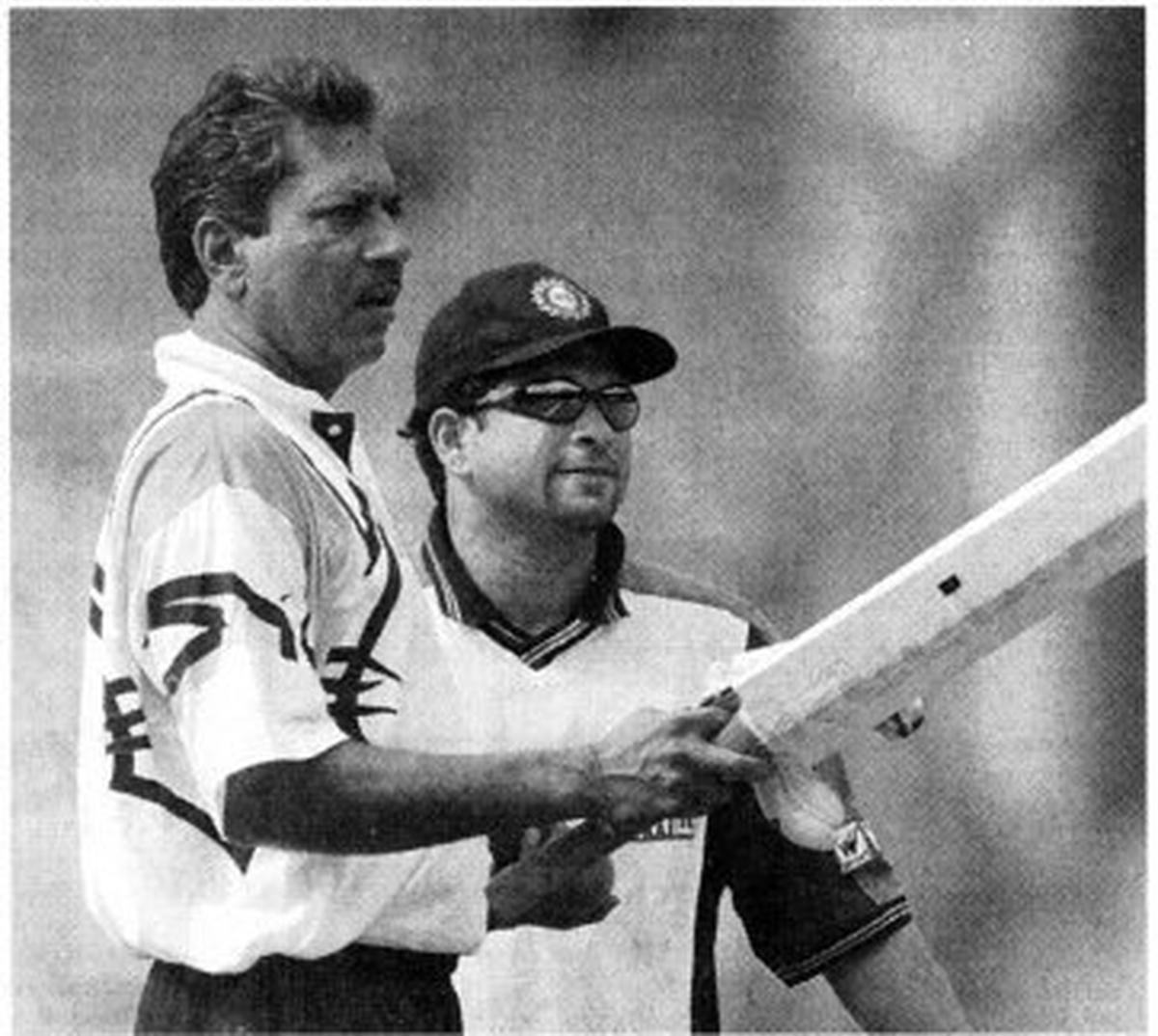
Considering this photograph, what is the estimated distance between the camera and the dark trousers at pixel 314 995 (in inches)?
53.3

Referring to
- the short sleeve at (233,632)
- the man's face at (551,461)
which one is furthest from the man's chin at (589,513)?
the short sleeve at (233,632)

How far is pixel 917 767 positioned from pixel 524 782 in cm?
30

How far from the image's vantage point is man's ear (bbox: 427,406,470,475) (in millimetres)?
1523

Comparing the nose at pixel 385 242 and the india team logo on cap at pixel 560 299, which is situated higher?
the nose at pixel 385 242

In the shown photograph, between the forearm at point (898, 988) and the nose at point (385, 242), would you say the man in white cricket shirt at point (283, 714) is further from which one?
the forearm at point (898, 988)

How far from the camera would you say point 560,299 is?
1533mm

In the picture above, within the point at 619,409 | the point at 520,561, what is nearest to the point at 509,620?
the point at 520,561

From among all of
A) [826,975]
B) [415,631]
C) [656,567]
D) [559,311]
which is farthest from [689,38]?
[826,975]

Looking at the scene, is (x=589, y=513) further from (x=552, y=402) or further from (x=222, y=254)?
(x=222, y=254)

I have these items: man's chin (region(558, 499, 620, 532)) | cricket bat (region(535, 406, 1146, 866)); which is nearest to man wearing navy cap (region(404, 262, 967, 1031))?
man's chin (region(558, 499, 620, 532))

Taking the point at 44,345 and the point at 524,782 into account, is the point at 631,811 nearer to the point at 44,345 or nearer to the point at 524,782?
the point at 524,782

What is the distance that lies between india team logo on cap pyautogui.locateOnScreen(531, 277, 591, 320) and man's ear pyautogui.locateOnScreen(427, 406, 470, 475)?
8 centimetres

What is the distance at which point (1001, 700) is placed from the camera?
5.12 feet

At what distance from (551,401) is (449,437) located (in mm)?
70
